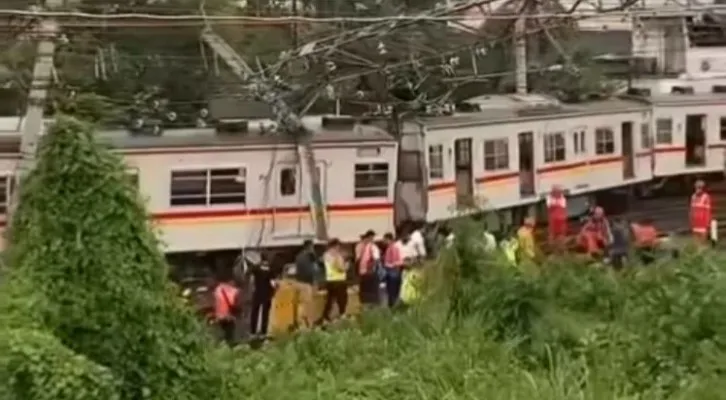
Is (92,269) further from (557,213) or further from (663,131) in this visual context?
(663,131)

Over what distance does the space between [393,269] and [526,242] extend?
1247 mm

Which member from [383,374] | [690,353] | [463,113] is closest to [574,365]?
[690,353]

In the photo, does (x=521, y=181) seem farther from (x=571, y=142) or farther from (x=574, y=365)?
(x=574, y=365)

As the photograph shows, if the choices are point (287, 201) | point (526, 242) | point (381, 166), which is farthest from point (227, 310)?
point (381, 166)

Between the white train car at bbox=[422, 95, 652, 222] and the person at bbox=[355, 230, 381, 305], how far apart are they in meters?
1.35

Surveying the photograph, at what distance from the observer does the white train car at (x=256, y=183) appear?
33.5ft

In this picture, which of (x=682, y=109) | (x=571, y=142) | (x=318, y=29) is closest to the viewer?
(x=318, y=29)

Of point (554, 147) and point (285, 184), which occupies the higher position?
point (554, 147)

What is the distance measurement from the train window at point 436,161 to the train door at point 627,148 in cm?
247

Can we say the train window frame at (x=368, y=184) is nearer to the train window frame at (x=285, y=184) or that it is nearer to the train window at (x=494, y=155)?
the train window frame at (x=285, y=184)

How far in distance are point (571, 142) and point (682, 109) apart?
1.53 m

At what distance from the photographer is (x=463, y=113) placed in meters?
11.8

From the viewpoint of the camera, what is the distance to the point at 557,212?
1166 centimetres

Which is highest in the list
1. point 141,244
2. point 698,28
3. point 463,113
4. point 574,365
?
point 698,28
